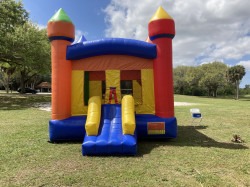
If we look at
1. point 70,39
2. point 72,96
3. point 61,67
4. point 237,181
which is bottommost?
point 237,181

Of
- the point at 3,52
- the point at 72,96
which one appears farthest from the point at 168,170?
the point at 3,52

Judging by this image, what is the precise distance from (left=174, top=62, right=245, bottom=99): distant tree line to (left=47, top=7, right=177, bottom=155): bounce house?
137ft

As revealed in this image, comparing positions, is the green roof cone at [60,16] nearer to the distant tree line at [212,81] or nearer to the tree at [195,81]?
the distant tree line at [212,81]

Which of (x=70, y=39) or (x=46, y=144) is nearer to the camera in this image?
(x=46, y=144)

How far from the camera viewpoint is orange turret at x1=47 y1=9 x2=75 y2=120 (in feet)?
23.3

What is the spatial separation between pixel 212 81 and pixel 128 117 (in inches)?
1775

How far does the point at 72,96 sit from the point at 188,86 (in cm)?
4756

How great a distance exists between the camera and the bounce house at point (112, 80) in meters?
6.82

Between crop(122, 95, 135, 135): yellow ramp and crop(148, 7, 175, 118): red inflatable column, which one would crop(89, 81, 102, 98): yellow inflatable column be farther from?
crop(148, 7, 175, 118): red inflatable column

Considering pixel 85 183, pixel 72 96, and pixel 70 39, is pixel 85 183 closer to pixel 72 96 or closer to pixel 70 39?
pixel 72 96

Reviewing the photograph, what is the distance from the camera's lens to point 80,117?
712cm

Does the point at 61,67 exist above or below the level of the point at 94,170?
above

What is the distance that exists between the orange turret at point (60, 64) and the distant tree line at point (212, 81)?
4297 cm

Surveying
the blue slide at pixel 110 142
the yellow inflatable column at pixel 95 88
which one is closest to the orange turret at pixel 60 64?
the yellow inflatable column at pixel 95 88
